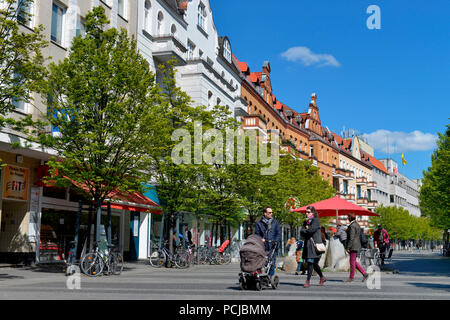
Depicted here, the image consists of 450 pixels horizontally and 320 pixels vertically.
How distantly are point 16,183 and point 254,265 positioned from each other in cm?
1120

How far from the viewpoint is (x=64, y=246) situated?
2177 cm

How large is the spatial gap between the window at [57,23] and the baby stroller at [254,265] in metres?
13.7

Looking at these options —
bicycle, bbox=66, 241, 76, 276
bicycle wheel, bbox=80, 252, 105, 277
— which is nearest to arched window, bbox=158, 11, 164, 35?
bicycle, bbox=66, 241, 76, 276

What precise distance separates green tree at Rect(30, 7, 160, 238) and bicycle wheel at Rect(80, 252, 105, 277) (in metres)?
2.21

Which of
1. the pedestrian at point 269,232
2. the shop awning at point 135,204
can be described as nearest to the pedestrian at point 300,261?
the shop awning at point 135,204

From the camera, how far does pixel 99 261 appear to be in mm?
15406

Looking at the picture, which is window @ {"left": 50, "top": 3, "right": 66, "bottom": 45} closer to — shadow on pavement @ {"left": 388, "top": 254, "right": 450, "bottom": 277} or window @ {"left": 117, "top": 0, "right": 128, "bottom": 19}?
window @ {"left": 117, "top": 0, "right": 128, "bottom": 19}

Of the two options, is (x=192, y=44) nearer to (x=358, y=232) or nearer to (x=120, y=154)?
(x=120, y=154)

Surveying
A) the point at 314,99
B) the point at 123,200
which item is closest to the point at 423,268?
the point at 123,200

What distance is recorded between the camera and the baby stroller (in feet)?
37.1

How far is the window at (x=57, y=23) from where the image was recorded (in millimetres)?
21094
